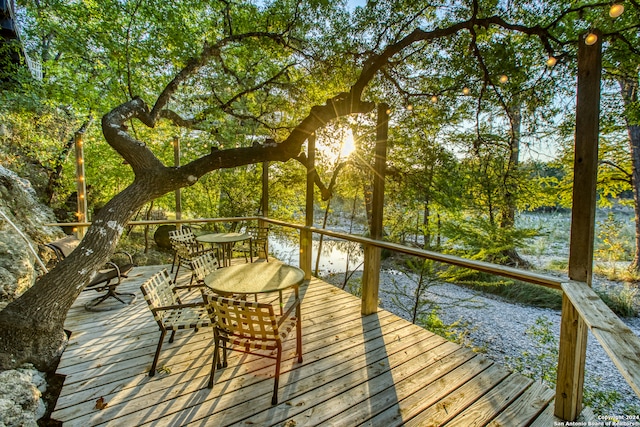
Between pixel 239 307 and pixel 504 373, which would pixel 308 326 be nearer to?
pixel 239 307

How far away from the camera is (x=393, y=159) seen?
6.19m

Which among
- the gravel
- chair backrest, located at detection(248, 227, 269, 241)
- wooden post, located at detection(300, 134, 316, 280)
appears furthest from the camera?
chair backrest, located at detection(248, 227, 269, 241)

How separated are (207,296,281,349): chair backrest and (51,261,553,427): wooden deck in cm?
46

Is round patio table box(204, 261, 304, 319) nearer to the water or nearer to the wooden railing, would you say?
the wooden railing

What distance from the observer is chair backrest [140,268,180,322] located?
2.12m

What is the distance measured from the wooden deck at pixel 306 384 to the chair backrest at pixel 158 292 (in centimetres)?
52

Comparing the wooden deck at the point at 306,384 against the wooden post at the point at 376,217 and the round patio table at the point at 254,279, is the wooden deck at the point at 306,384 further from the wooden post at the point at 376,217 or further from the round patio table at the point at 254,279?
the round patio table at the point at 254,279

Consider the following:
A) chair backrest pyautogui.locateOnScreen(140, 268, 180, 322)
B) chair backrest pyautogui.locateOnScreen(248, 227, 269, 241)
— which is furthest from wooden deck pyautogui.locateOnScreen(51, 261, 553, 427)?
chair backrest pyautogui.locateOnScreen(248, 227, 269, 241)

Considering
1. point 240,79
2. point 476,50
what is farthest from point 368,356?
point 240,79

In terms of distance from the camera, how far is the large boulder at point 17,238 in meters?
3.20

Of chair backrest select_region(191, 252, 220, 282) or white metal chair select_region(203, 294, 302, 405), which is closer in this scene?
white metal chair select_region(203, 294, 302, 405)

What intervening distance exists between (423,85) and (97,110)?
7498mm

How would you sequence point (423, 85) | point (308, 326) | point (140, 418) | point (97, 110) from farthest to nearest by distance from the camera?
point (97, 110) < point (423, 85) < point (308, 326) < point (140, 418)

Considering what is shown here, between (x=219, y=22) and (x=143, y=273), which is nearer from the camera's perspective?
(x=143, y=273)
